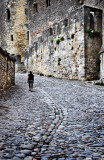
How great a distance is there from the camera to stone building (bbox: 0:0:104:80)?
13.5 metres

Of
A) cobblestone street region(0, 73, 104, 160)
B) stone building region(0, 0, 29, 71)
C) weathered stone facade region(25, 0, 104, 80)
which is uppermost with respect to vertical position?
stone building region(0, 0, 29, 71)

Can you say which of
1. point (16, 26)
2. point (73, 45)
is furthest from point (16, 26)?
point (73, 45)

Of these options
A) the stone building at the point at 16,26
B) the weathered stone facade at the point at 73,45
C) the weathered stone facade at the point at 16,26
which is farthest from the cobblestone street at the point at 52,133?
the weathered stone facade at the point at 16,26

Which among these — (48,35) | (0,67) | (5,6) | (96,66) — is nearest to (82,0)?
(48,35)

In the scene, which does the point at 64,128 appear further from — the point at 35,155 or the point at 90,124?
the point at 35,155

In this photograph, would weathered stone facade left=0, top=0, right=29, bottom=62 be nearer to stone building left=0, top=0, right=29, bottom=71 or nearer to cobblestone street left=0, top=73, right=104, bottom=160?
stone building left=0, top=0, right=29, bottom=71

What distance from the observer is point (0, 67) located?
884 centimetres

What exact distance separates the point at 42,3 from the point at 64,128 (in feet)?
80.1

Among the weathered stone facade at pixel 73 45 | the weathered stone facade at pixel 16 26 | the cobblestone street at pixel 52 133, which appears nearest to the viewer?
the cobblestone street at pixel 52 133

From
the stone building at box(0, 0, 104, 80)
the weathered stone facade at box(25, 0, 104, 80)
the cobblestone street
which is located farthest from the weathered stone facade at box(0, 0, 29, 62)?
the cobblestone street

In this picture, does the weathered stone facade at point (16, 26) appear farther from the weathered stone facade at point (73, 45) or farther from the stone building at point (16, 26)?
the weathered stone facade at point (73, 45)

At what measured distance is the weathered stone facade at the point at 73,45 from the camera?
13.5 m

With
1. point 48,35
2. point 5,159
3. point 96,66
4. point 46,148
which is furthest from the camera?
point 48,35

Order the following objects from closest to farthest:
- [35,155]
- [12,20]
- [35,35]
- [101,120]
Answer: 1. [35,155]
2. [101,120]
3. [35,35]
4. [12,20]
